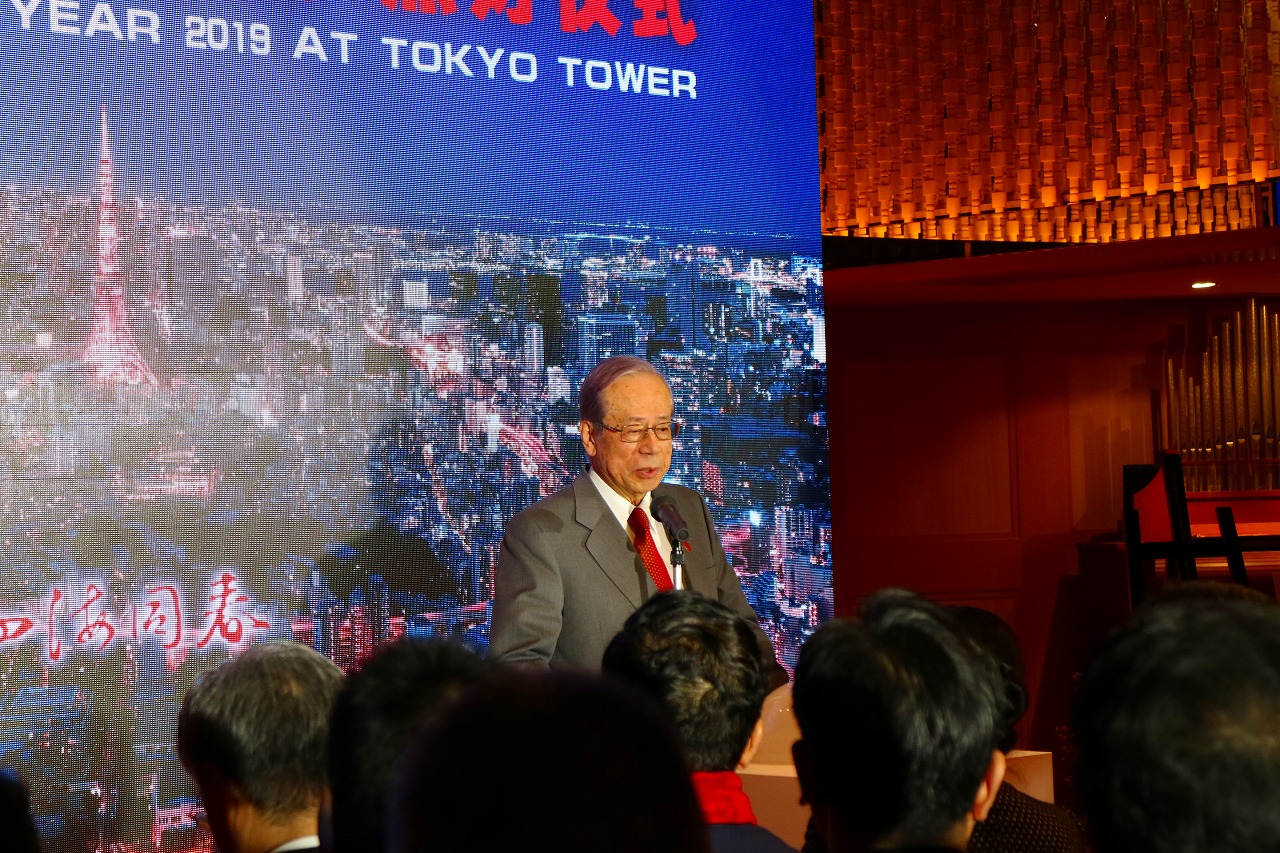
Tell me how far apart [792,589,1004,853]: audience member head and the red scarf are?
196mm

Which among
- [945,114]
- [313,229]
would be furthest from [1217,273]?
[313,229]

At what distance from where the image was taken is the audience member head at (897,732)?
1.44 metres

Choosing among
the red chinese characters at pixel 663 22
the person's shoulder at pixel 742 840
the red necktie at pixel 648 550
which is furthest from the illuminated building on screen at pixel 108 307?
the person's shoulder at pixel 742 840

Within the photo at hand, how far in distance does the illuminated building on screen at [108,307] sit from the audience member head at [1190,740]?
2945 mm

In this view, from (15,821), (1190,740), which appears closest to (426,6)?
(15,821)

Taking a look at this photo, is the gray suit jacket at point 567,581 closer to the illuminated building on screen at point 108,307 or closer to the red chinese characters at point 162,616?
the red chinese characters at point 162,616

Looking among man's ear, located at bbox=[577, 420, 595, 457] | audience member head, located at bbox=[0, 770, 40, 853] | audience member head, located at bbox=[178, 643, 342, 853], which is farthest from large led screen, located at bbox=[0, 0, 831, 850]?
audience member head, located at bbox=[0, 770, 40, 853]

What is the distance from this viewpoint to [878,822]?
4.73ft

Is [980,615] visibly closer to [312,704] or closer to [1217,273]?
[312,704]

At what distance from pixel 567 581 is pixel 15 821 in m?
1.75

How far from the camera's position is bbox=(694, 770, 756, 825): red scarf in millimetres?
1689

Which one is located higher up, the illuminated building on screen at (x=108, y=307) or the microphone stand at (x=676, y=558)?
the illuminated building on screen at (x=108, y=307)

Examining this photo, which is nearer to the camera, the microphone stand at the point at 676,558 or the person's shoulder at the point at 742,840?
the person's shoulder at the point at 742,840

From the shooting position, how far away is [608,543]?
3.03 metres
